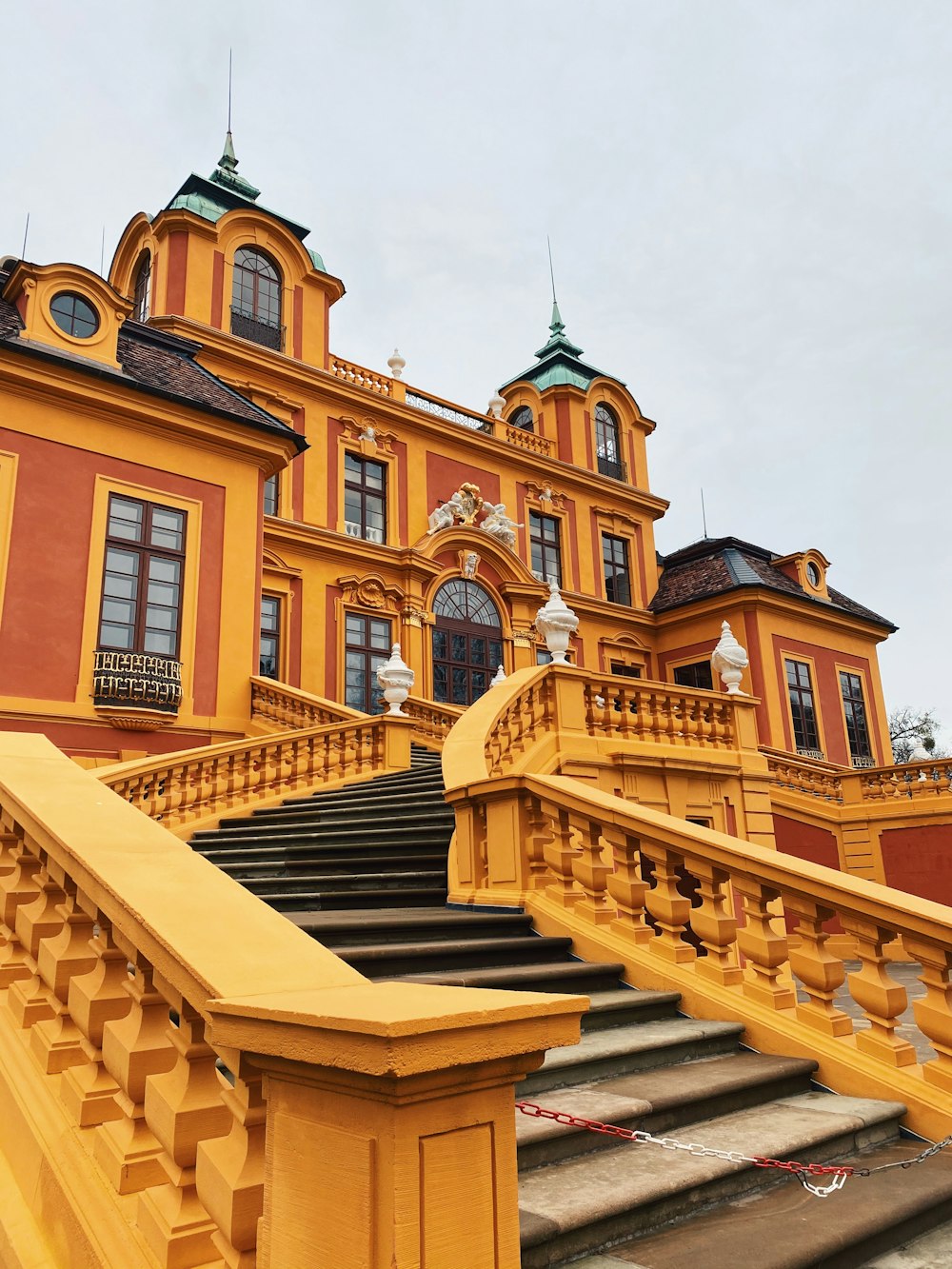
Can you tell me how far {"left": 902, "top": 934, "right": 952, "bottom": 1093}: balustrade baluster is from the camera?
409 centimetres

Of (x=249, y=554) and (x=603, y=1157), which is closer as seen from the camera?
(x=603, y=1157)

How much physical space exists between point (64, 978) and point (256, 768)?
8.35m

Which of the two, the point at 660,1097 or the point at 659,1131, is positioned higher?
the point at 660,1097

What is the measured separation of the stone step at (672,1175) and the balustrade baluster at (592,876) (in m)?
1.76

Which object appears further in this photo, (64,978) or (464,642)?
(464,642)

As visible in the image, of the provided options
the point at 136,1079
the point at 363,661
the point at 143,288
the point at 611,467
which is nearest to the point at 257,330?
the point at 143,288

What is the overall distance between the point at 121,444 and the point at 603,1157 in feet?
40.4

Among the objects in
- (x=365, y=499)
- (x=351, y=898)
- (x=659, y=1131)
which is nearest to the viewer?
(x=659, y=1131)

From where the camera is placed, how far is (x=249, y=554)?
46.7 feet

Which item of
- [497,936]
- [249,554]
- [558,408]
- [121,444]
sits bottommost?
[497,936]

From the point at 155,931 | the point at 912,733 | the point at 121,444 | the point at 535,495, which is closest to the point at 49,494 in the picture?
the point at 121,444

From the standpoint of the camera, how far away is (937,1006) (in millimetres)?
4129

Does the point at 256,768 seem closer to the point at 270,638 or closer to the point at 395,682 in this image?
the point at 395,682

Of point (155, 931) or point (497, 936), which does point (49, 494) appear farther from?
point (155, 931)
